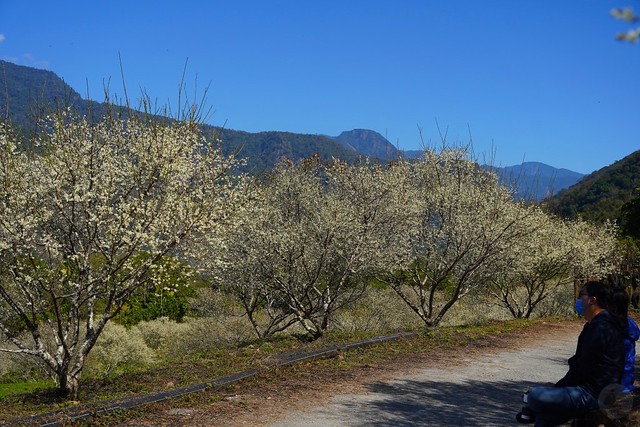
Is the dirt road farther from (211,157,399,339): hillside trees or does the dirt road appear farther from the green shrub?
the green shrub

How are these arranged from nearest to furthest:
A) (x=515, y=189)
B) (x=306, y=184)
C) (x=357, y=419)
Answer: (x=357, y=419) → (x=515, y=189) → (x=306, y=184)

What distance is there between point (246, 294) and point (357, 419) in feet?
41.3

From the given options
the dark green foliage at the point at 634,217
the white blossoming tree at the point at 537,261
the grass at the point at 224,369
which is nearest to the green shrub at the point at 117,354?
the grass at the point at 224,369

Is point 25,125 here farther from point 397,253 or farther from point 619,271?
point 619,271

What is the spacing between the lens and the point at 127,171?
8.76 meters

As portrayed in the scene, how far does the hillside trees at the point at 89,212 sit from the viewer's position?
806 cm

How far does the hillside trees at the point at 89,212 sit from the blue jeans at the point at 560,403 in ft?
18.9

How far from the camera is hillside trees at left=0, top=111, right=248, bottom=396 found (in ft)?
26.5

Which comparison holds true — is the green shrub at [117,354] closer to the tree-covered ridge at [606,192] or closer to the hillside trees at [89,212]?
the hillside trees at [89,212]

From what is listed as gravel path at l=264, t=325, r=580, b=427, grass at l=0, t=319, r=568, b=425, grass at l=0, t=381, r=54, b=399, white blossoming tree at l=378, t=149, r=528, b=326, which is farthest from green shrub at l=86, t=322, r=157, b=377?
gravel path at l=264, t=325, r=580, b=427

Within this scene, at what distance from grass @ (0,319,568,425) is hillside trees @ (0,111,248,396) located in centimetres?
75

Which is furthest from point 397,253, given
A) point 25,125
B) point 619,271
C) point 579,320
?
point 619,271

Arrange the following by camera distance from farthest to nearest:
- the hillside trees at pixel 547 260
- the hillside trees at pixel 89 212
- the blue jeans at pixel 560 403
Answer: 1. the hillside trees at pixel 547 260
2. the hillside trees at pixel 89 212
3. the blue jeans at pixel 560 403

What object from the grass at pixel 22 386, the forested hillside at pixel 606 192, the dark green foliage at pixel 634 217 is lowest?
the grass at pixel 22 386
